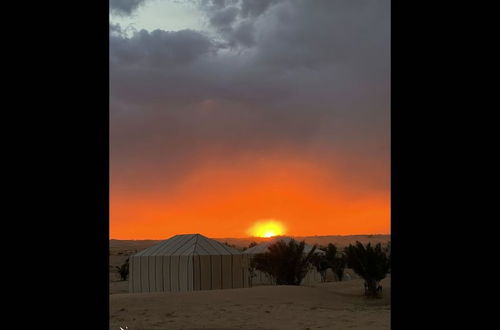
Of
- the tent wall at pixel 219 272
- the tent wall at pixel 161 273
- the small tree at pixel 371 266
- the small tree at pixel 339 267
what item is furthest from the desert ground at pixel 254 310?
the small tree at pixel 339 267

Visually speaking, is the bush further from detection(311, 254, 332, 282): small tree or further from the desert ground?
detection(311, 254, 332, 282): small tree

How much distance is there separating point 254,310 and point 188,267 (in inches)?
288

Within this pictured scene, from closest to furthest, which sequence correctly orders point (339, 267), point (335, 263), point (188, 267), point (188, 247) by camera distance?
point (188, 267)
point (188, 247)
point (339, 267)
point (335, 263)

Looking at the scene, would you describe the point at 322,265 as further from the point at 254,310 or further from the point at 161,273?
the point at 254,310

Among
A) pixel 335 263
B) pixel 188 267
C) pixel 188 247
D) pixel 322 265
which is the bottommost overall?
pixel 322 265

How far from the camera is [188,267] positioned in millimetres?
19141

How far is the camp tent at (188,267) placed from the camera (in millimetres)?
19250

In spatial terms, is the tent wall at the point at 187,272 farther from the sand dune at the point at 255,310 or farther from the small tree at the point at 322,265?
the small tree at the point at 322,265

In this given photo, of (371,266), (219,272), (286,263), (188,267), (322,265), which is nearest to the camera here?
(371,266)

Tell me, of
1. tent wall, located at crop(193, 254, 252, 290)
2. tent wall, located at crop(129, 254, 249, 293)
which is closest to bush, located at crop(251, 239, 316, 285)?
tent wall, located at crop(193, 254, 252, 290)

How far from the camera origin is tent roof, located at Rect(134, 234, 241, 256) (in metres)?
19.8

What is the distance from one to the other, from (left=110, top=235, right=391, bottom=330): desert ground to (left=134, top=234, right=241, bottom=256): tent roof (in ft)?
14.3

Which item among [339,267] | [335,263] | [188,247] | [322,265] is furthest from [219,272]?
[322,265]
